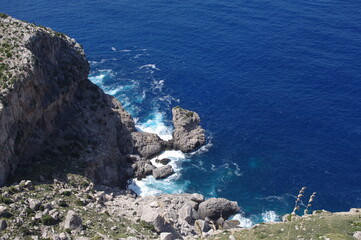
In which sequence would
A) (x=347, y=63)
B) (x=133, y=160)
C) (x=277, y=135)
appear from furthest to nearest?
(x=347, y=63) → (x=277, y=135) → (x=133, y=160)

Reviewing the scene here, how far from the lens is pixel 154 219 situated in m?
77.6

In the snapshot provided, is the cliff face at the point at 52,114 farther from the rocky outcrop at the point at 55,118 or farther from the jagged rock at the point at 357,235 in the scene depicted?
the jagged rock at the point at 357,235

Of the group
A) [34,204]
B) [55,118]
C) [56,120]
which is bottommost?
[34,204]

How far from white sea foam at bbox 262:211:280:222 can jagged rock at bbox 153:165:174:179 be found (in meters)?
27.3

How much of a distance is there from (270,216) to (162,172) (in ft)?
98.9

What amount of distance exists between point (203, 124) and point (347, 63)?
5978cm

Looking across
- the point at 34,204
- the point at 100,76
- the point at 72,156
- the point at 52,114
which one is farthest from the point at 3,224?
the point at 100,76

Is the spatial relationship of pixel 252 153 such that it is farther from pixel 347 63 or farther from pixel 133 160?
pixel 347 63

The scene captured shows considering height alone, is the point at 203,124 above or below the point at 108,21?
below

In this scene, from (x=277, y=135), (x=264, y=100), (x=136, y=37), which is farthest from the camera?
(x=136, y=37)

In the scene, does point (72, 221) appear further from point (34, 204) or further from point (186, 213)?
point (186, 213)

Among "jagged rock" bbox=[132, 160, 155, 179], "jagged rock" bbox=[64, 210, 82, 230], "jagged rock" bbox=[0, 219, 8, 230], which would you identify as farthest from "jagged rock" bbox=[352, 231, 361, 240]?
"jagged rock" bbox=[132, 160, 155, 179]

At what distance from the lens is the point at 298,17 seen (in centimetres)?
17125

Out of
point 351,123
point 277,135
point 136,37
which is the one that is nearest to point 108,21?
point 136,37
